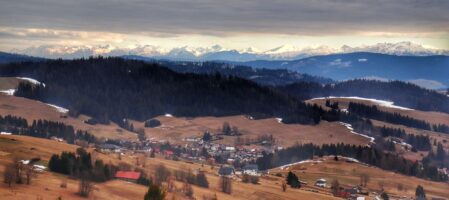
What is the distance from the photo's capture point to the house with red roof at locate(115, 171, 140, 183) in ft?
340

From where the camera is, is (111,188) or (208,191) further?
(208,191)

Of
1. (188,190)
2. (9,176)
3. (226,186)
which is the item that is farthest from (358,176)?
(9,176)

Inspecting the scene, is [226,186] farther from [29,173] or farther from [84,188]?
[29,173]

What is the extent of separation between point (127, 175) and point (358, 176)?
7778 centimetres

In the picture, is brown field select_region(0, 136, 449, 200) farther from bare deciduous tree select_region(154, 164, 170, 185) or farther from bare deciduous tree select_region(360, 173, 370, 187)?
bare deciduous tree select_region(154, 164, 170, 185)

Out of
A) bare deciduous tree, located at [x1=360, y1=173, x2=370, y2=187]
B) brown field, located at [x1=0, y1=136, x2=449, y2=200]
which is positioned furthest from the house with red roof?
bare deciduous tree, located at [x1=360, y1=173, x2=370, y2=187]

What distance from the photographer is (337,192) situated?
128125 millimetres

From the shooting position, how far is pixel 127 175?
105 metres

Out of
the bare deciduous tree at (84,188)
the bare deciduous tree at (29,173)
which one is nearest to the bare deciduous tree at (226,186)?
the bare deciduous tree at (84,188)

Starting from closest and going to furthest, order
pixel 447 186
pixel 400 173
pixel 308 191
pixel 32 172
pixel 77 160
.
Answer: pixel 32 172 → pixel 77 160 → pixel 308 191 → pixel 447 186 → pixel 400 173

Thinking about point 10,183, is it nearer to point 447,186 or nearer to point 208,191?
point 208,191

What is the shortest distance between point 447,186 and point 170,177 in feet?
278

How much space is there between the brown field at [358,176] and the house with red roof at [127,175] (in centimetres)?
4824

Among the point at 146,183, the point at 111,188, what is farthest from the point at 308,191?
the point at 111,188
